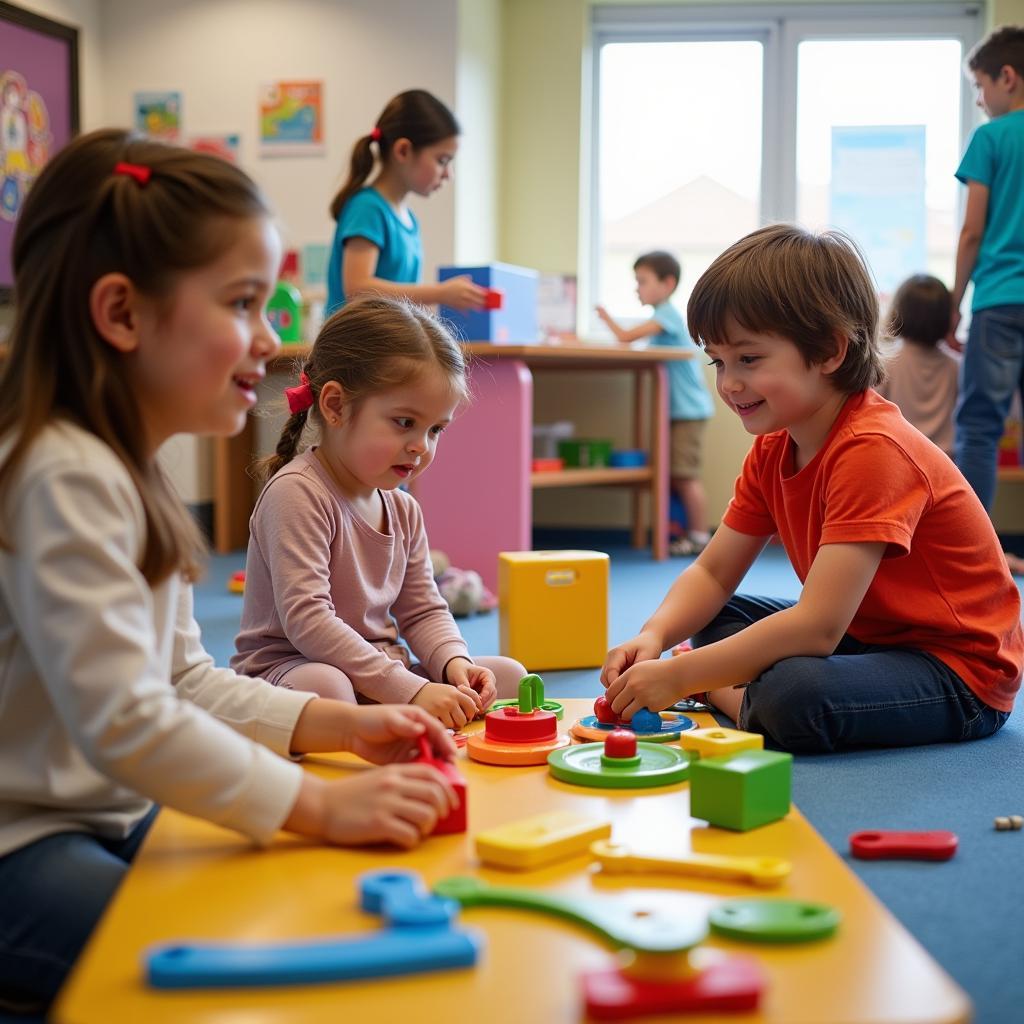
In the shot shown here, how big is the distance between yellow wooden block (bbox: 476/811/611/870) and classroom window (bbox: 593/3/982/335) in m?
3.77

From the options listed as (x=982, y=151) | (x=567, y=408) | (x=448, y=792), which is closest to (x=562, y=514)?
(x=567, y=408)

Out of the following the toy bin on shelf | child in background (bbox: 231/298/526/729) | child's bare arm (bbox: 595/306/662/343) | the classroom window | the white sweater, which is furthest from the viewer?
the classroom window

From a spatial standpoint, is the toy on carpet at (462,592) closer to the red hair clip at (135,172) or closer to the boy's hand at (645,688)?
the boy's hand at (645,688)

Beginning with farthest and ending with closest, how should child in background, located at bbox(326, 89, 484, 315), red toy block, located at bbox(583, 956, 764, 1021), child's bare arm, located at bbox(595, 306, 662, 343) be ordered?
child's bare arm, located at bbox(595, 306, 662, 343)
child in background, located at bbox(326, 89, 484, 315)
red toy block, located at bbox(583, 956, 764, 1021)

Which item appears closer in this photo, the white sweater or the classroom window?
the white sweater

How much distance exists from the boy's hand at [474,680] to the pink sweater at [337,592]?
0.11 feet

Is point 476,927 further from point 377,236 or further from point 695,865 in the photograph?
point 377,236

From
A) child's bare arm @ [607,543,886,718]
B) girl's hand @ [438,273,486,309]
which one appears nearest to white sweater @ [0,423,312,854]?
child's bare arm @ [607,543,886,718]

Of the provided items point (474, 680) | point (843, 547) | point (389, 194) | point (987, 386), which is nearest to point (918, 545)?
point (843, 547)

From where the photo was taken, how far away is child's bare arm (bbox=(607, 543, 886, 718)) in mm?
1398

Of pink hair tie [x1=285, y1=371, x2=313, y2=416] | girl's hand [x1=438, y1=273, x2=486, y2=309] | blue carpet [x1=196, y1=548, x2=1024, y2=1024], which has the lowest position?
blue carpet [x1=196, y1=548, x2=1024, y2=1024]

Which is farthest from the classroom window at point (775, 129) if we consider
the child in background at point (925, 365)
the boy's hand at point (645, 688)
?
the boy's hand at point (645, 688)

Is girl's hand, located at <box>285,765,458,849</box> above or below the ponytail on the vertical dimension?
below

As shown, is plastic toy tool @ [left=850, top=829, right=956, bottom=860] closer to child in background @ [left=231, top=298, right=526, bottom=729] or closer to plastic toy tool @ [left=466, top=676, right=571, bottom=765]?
plastic toy tool @ [left=466, top=676, right=571, bottom=765]
